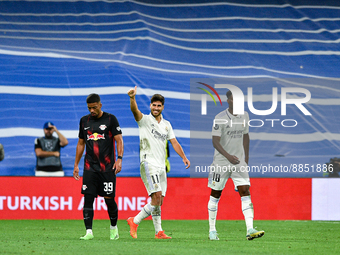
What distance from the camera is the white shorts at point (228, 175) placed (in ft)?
21.6

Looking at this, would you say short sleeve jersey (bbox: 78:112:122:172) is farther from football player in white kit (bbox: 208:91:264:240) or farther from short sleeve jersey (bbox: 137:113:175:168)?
football player in white kit (bbox: 208:91:264:240)

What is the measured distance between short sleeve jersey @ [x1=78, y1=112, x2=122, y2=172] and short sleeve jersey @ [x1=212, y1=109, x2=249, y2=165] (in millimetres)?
1236

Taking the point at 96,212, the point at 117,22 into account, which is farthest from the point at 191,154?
the point at 117,22

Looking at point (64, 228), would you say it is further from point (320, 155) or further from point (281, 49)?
point (281, 49)

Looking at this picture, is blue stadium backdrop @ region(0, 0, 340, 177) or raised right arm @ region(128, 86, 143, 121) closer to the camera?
raised right arm @ region(128, 86, 143, 121)

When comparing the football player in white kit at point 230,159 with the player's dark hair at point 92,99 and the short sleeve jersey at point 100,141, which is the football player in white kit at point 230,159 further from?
the player's dark hair at point 92,99

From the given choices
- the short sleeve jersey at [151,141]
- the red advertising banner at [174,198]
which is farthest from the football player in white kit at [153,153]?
the red advertising banner at [174,198]

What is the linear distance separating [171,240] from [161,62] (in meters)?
7.51

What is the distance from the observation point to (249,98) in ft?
43.4

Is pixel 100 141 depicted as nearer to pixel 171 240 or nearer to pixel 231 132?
pixel 171 240

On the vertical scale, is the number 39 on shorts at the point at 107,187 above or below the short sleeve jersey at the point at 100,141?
below

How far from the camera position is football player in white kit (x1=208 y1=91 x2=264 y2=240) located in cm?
657

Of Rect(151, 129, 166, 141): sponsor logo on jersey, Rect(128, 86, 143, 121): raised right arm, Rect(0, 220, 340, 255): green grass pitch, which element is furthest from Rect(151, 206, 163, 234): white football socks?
Rect(128, 86, 143, 121): raised right arm

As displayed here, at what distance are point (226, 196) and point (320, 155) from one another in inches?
118
